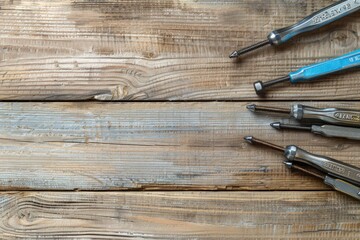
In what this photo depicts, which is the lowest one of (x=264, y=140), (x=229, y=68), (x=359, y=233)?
(x=359, y=233)

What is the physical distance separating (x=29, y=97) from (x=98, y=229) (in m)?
0.25

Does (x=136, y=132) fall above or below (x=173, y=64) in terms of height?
below

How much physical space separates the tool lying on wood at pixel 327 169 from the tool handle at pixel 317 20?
0.57 ft

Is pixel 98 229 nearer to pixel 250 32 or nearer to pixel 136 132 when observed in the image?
pixel 136 132

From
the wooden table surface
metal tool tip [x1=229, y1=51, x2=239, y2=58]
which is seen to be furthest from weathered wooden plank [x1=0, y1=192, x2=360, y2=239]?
metal tool tip [x1=229, y1=51, x2=239, y2=58]

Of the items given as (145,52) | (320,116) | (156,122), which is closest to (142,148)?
(156,122)

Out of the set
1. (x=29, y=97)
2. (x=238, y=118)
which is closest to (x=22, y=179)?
(x=29, y=97)

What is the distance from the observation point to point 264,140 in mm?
905

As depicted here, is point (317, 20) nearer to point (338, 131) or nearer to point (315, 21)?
point (315, 21)

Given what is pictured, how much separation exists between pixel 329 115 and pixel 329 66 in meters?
0.08

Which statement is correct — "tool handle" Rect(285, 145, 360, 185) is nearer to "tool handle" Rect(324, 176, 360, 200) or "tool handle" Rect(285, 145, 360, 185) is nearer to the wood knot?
"tool handle" Rect(324, 176, 360, 200)

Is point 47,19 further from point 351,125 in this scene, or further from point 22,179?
point 351,125

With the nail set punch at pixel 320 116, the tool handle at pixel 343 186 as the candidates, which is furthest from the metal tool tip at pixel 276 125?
the tool handle at pixel 343 186

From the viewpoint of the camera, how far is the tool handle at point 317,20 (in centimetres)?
86
